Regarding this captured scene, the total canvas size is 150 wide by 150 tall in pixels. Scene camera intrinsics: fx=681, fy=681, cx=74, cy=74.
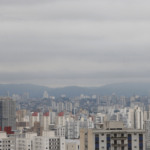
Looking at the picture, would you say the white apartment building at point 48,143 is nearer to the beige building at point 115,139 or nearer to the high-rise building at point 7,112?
the beige building at point 115,139

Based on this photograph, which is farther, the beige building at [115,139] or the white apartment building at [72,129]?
the white apartment building at [72,129]

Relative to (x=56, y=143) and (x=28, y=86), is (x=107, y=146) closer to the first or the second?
(x=56, y=143)

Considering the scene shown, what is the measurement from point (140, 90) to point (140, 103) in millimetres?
2673

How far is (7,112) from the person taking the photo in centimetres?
7244

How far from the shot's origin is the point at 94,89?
87.8 m

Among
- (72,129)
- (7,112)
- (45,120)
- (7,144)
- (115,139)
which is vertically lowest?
(7,144)

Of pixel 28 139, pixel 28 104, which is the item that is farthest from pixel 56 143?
pixel 28 104

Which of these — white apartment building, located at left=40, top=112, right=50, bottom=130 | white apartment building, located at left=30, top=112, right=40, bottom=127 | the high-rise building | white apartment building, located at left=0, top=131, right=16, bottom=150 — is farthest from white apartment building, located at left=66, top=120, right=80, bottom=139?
white apartment building, located at left=0, top=131, right=16, bottom=150

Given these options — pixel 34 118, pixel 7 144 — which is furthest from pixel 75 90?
pixel 7 144

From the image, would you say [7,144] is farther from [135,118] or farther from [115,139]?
[135,118]

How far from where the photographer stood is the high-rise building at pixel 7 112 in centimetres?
6894

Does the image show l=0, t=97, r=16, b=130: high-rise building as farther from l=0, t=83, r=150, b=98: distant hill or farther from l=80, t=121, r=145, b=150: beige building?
l=80, t=121, r=145, b=150: beige building

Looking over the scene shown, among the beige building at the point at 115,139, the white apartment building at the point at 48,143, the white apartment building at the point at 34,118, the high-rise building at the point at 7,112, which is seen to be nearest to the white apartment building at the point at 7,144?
the white apartment building at the point at 48,143

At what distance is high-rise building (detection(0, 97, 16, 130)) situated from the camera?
6894 cm
